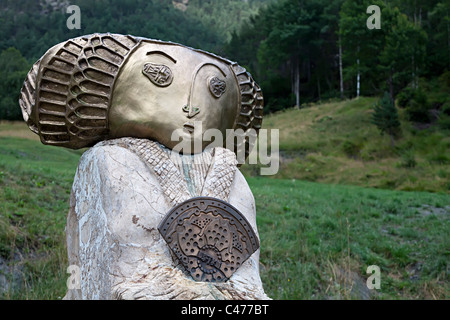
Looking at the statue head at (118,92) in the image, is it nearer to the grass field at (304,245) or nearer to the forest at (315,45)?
the grass field at (304,245)

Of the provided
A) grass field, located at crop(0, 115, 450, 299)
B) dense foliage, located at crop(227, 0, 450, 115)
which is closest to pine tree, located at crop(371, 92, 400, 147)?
dense foliage, located at crop(227, 0, 450, 115)

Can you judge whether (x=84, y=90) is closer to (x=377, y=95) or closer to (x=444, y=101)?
(x=444, y=101)

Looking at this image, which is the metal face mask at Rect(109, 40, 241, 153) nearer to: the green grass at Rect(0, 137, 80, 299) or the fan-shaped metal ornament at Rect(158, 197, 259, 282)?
the fan-shaped metal ornament at Rect(158, 197, 259, 282)

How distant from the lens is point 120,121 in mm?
2861

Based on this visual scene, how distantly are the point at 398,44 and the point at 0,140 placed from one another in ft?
65.8

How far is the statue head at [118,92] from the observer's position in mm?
2799

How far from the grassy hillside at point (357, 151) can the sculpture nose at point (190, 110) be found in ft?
41.2

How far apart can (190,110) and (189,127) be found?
0.11 metres

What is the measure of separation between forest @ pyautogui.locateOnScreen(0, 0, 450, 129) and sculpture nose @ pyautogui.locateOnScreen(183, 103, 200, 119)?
786cm

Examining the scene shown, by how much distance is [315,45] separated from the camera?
3438 cm

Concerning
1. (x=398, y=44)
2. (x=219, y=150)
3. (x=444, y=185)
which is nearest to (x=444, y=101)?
(x=398, y=44)

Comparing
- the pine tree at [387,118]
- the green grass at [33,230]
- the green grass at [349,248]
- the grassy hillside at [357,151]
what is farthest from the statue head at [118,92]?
the pine tree at [387,118]

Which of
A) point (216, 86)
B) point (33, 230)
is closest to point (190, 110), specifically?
point (216, 86)

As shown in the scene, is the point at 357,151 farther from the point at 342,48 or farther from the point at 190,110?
the point at 190,110
